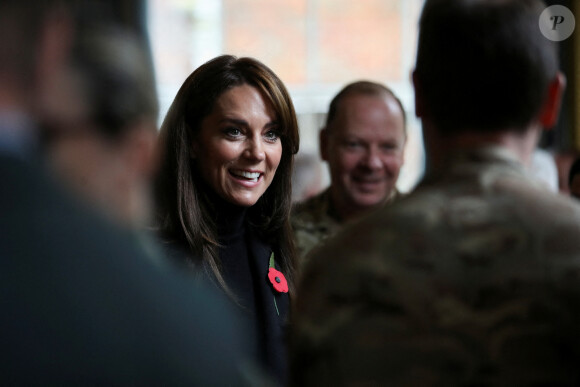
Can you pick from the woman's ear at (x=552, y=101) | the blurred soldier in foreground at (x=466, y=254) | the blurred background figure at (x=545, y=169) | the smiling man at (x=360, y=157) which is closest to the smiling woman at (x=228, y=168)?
the smiling man at (x=360, y=157)

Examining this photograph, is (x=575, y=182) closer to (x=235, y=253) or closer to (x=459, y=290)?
(x=235, y=253)

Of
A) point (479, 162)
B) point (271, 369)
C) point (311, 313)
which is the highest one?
point (479, 162)

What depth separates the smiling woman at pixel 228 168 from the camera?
2.55 meters

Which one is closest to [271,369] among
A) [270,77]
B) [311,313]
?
[270,77]

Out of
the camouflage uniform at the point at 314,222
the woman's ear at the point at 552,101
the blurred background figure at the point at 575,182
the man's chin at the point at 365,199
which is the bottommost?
the camouflage uniform at the point at 314,222

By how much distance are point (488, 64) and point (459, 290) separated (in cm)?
39

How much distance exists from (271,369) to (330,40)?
754cm

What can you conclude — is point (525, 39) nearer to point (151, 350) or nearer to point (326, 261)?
point (326, 261)

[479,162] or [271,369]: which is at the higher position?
[479,162]

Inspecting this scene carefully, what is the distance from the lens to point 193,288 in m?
0.92

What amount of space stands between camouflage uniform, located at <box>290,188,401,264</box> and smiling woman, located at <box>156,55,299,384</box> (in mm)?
646

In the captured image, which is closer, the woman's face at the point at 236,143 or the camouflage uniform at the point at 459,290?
the camouflage uniform at the point at 459,290

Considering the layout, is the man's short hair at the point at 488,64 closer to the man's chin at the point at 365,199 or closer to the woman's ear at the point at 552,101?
the woman's ear at the point at 552,101

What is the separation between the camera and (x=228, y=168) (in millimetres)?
2615
